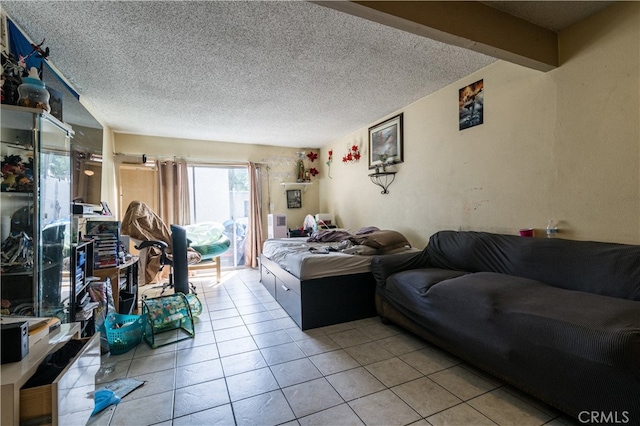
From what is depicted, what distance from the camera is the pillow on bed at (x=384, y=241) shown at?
3.17m

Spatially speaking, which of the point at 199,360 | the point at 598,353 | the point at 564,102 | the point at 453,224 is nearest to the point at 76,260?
the point at 199,360

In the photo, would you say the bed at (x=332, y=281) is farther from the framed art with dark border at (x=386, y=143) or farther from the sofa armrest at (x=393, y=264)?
the framed art with dark border at (x=386, y=143)

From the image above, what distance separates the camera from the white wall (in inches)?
74.1

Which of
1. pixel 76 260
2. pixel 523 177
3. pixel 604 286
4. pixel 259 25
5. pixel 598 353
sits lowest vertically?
pixel 598 353

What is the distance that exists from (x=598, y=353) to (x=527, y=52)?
2031mm

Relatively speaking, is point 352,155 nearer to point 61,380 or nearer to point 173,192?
point 173,192

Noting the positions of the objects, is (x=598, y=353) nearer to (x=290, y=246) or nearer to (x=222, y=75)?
(x=290, y=246)

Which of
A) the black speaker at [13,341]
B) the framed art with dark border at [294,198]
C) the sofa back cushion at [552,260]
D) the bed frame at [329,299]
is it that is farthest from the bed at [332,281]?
the framed art with dark border at [294,198]

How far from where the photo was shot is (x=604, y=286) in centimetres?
176

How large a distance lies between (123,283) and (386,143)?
3.77 meters

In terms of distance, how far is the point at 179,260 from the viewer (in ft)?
11.1

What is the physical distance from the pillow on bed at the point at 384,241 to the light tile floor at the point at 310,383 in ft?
2.74

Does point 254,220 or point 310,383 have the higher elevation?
point 254,220

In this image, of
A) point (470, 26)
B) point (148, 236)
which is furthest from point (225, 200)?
point (470, 26)
